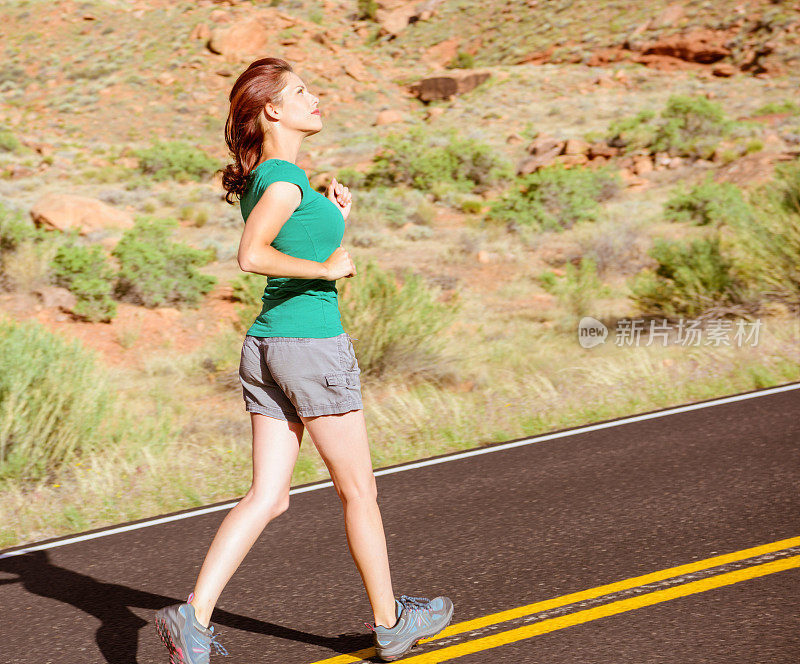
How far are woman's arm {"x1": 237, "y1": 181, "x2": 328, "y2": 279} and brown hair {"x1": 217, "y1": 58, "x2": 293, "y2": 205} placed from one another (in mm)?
223

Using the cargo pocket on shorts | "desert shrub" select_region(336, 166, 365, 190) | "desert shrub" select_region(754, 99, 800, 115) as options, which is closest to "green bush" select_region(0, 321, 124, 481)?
the cargo pocket on shorts

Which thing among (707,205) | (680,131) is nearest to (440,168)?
(680,131)

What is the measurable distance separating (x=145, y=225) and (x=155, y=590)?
1306 cm

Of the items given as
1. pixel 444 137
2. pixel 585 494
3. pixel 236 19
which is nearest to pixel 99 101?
pixel 236 19

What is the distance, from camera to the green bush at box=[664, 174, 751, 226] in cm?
1694

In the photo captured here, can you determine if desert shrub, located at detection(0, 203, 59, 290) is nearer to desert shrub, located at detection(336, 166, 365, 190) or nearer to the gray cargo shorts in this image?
desert shrub, located at detection(336, 166, 365, 190)

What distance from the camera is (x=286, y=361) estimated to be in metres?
3.08

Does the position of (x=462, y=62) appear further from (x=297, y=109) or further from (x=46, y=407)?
(x=297, y=109)

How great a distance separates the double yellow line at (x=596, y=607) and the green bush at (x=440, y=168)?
21837 mm

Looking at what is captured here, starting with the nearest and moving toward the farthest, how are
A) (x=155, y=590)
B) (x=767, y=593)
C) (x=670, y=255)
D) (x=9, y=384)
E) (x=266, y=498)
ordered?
(x=266, y=498) → (x=767, y=593) → (x=155, y=590) → (x=9, y=384) → (x=670, y=255)

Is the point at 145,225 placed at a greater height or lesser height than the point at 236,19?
lesser

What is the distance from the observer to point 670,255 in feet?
40.2

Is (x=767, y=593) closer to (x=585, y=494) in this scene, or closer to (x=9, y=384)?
(x=585, y=494)

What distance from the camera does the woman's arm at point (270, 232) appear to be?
295 cm
